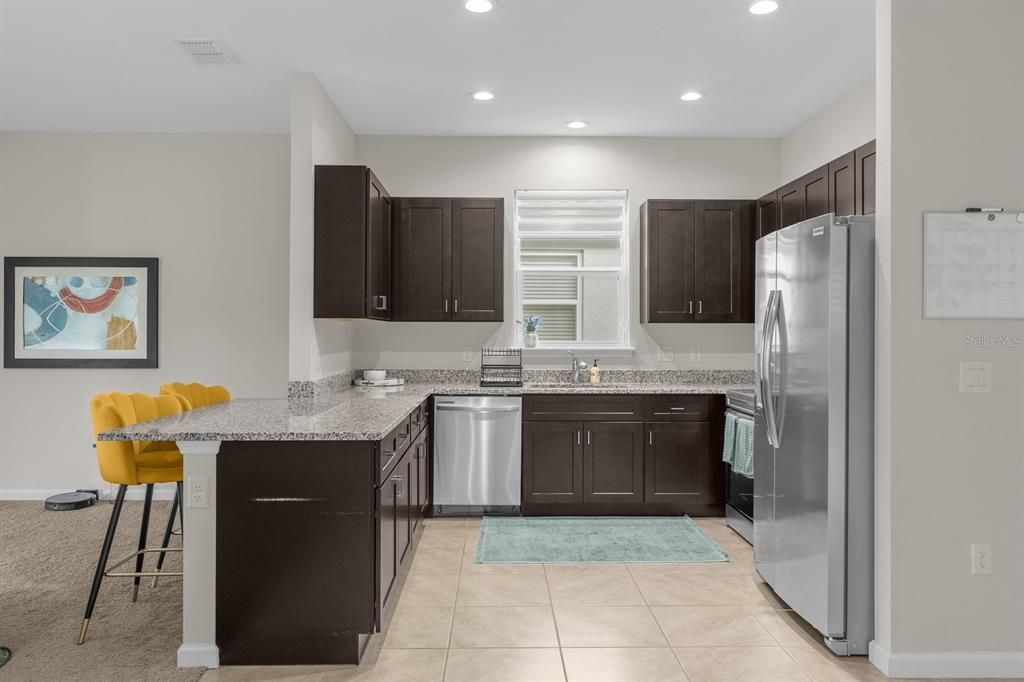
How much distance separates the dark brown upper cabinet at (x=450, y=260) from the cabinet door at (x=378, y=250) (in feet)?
0.51

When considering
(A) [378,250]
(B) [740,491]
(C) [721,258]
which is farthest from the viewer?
(C) [721,258]

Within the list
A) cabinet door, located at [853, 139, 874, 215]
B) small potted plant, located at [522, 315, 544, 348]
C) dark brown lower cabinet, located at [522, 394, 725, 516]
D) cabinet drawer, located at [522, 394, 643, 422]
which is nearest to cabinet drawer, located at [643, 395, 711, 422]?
dark brown lower cabinet, located at [522, 394, 725, 516]

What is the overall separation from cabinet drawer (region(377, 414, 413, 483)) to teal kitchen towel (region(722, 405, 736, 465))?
2141 mm

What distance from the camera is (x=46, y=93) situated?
4.59 meters

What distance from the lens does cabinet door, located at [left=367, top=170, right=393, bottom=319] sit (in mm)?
4387

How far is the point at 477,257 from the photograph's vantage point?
5211mm

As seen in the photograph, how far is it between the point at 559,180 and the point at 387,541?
3.53 meters

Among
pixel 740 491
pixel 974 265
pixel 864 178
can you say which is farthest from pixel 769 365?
pixel 740 491

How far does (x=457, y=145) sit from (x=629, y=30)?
219 cm

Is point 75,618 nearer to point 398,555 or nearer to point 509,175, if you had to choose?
point 398,555

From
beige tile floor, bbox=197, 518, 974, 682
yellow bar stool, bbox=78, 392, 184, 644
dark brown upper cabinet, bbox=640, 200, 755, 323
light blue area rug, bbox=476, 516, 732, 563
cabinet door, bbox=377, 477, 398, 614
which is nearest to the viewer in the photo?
beige tile floor, bbox=197, 518, 974, 682

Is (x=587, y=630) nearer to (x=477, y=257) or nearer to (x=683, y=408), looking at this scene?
(x=683, y=408)

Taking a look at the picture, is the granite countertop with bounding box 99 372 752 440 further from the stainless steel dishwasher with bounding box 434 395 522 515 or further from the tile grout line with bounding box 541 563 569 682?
the tile grout line with bounding box 541 563 569 682

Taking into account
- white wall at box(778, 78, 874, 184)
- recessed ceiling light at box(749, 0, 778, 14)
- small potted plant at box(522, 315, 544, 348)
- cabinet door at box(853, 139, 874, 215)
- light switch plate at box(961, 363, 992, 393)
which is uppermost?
recessed ceiling light at box(749, 0, 778, 14)
